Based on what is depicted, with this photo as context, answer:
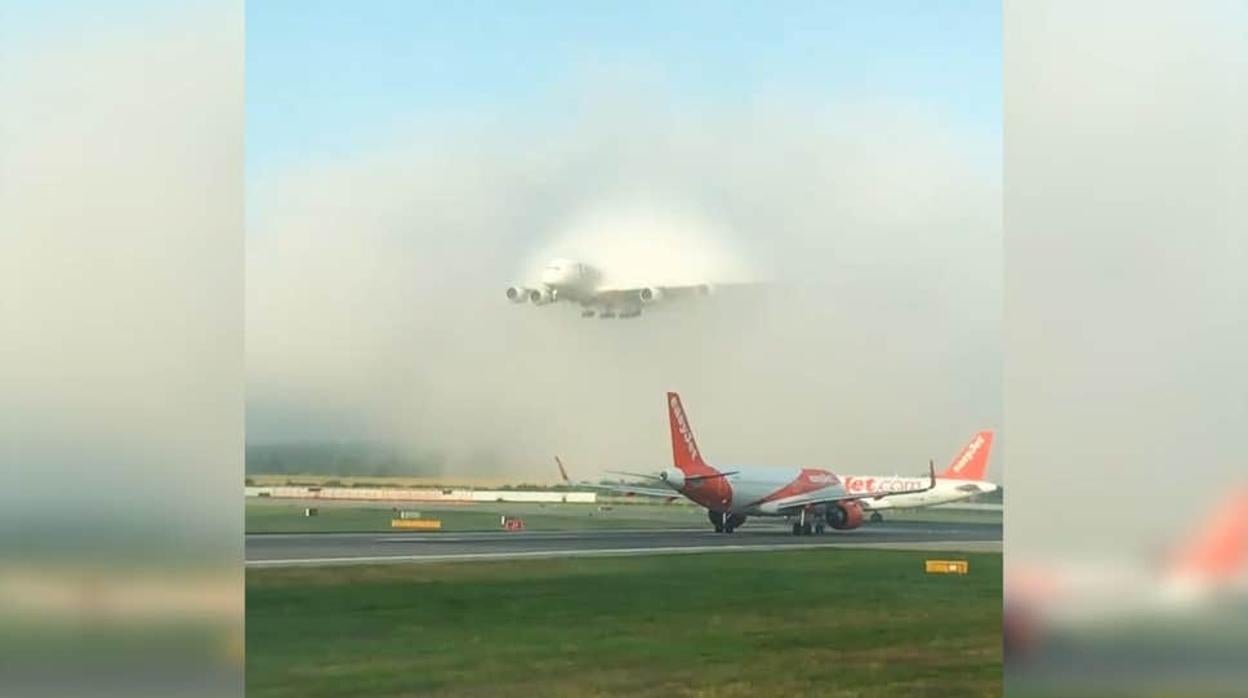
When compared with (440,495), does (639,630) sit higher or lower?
lower

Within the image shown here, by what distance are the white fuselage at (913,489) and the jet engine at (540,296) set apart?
1.02 m

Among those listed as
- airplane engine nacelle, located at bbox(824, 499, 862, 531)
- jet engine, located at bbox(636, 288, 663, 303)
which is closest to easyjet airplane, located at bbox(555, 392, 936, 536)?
airplane engine nacelle, located at bbox(824, 499, 862, 531)

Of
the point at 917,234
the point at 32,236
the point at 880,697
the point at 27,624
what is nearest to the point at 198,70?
the point at 32,236

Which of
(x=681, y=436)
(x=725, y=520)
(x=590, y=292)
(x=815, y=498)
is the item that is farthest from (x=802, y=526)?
(x=590, y=292)

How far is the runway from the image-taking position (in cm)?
383

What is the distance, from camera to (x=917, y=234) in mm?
3709

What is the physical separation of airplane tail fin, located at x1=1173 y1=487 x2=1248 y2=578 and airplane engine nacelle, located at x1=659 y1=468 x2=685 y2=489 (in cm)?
137

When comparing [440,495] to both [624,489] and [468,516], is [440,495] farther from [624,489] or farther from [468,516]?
[624,489]

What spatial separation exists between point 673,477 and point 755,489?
9.7 inches

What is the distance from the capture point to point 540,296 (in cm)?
381

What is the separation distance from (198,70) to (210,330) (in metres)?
0.74

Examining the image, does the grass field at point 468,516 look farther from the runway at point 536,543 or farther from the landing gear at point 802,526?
the landing gear at point 802,526

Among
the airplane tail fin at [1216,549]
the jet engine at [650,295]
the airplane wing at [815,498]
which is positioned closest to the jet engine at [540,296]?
the jet engine at [650,295]

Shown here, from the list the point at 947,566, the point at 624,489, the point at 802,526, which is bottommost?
the point at 947,566
